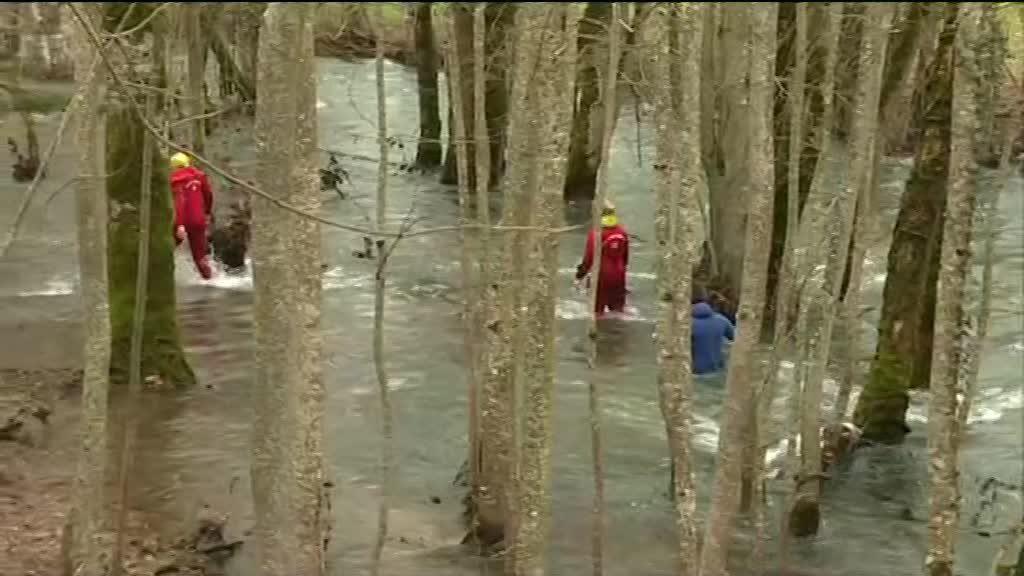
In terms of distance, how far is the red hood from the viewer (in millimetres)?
16509

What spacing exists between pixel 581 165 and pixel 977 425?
11726 mm

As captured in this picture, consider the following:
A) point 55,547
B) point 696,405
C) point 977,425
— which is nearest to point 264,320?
point 55,547

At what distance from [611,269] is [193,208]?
5.12 meters

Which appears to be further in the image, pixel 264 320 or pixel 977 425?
pixel 977 425

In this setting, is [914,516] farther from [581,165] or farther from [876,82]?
[581,165]

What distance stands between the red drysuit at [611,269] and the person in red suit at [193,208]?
15.4 ft

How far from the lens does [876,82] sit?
27.5 ft

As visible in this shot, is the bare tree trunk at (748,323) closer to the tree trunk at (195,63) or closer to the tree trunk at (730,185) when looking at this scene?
the tree trunk at (195,63)

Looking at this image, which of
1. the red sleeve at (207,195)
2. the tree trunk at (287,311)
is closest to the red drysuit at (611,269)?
the red sleeve at (207,195)

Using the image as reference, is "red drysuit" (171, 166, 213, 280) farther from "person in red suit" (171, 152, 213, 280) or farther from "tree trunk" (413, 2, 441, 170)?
"tree trunk" (413, 2, 441, 170)

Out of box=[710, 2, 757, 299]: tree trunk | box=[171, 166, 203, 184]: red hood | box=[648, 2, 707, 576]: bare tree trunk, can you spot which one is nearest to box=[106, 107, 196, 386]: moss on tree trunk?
box=[171, 166, 203, 184]: red hood

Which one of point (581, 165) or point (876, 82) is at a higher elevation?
point (876, 82)

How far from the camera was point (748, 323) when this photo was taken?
25.4ft

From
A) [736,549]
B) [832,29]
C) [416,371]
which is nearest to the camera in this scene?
[832,29]
